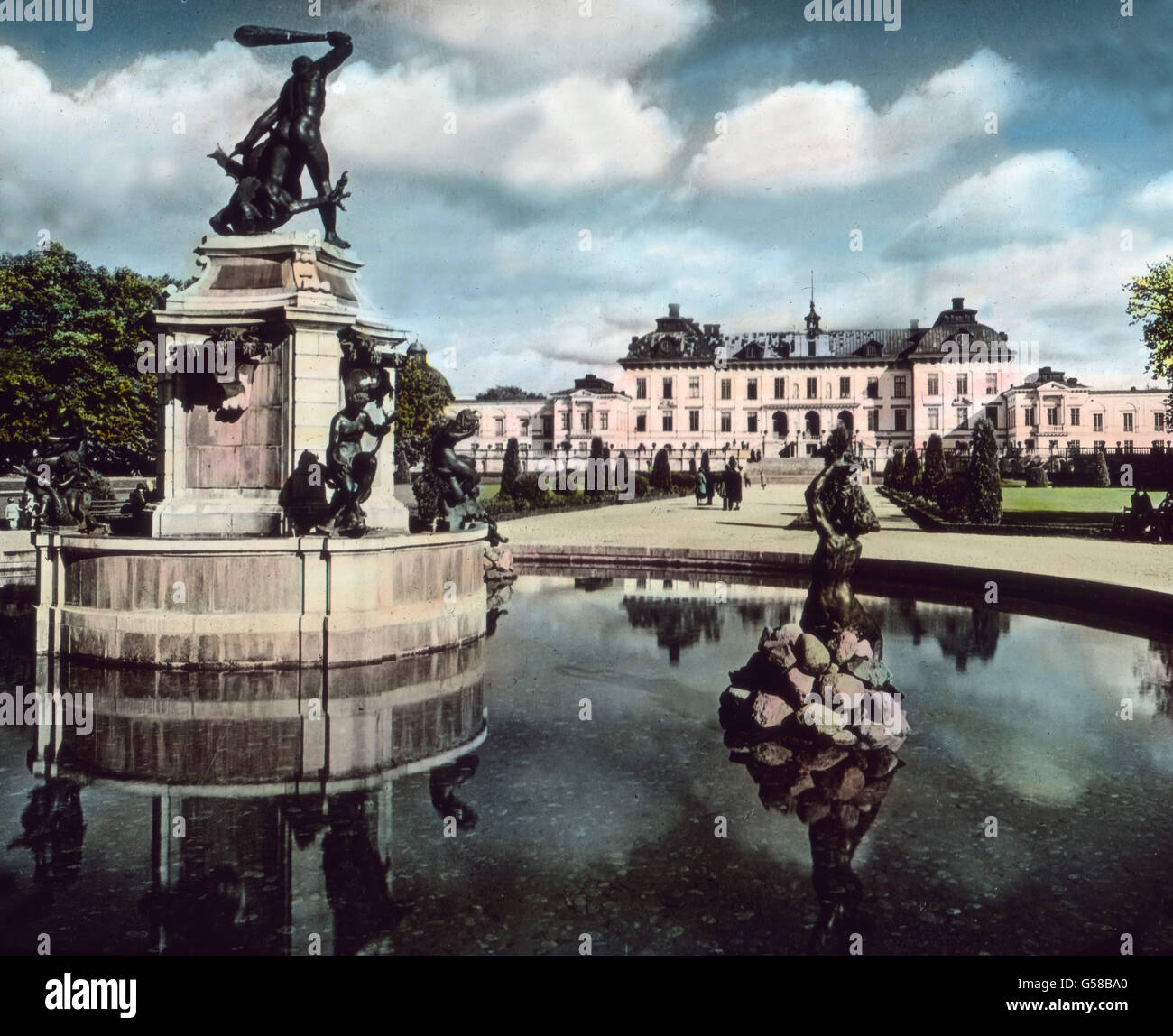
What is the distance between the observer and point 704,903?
3773mm

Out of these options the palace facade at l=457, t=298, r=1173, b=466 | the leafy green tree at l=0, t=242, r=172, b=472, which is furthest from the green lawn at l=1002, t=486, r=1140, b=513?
the palace facade at l=457, t=298, r=1173, b=466

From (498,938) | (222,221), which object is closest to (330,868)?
(498,938)

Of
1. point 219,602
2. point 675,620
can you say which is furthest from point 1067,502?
point 219,602

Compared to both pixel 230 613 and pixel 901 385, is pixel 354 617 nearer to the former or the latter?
pixel 230 613

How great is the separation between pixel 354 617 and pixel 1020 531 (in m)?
17.1

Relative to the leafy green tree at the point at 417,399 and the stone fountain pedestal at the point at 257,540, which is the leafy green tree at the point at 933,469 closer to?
the leafy green tree at the point at 417,399

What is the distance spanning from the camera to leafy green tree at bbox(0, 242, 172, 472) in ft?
104

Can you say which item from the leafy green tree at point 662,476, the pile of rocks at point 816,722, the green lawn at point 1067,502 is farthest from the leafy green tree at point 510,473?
the pile of rocks at point 816,722

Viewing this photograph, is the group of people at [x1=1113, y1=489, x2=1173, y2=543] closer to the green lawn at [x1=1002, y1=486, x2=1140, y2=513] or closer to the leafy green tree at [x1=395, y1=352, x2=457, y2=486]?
the green lawn at [x1=1002, y1=486, x2=1140, y2=513]

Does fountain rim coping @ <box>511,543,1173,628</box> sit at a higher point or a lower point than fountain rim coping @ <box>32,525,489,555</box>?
lower

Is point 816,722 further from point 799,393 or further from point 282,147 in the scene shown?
point 799,393

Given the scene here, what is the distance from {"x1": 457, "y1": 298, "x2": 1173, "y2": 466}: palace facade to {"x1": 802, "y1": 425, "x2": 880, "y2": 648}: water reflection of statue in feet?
236

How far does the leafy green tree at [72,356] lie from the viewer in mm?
31750
